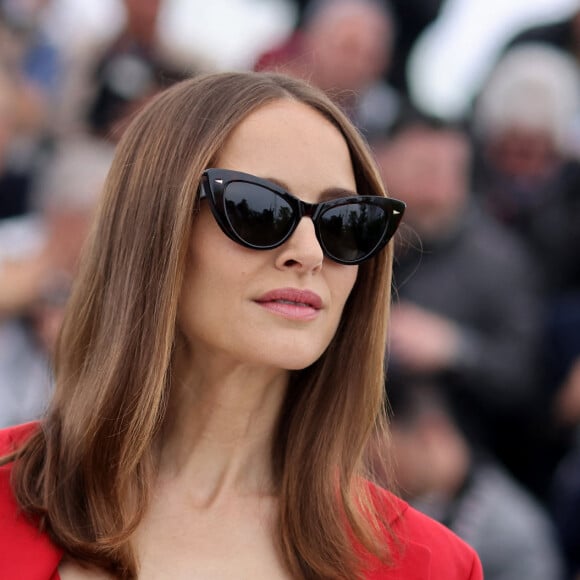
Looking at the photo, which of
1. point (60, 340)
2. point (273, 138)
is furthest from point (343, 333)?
point (60, 340)

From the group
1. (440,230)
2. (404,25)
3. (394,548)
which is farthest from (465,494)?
(404,25)

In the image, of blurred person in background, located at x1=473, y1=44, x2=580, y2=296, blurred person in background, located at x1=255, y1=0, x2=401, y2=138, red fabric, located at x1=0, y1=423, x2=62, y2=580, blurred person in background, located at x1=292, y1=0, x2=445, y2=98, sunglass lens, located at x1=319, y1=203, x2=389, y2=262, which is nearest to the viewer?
red fabric, located at x1=0, y1=423, x2=62, y2=580

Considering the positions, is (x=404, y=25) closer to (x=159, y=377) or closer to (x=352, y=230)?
(x=352, y=230)

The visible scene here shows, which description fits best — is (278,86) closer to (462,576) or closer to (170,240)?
(170,240)

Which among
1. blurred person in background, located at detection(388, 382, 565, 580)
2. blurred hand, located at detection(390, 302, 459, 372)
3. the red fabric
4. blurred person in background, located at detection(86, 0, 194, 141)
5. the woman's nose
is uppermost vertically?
the woman's nose

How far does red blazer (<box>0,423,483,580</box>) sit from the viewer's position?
2070 millimetres

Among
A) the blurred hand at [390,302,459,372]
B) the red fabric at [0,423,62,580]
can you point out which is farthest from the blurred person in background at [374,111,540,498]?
the red fabric at [0,423,62,580]

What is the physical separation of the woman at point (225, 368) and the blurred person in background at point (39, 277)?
1.92 metres

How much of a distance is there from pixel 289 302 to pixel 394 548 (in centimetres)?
60

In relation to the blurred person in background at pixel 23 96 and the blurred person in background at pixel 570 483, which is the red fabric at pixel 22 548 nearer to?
the blurred person in background at pixel 570 483

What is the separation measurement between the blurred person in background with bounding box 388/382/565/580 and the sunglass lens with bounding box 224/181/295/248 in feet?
7.36

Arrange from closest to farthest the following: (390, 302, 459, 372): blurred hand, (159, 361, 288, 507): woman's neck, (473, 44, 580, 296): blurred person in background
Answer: (159, 361, 288, 507): woman's neck → (390, 302, 459, 372): blurred hand → (473, 44, 580, 296): blurred person in background

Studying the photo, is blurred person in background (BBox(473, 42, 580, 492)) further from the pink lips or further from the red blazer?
the pink lips

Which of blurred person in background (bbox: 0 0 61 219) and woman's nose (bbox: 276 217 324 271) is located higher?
woman's nose (bbox: 276 217 324 271)
